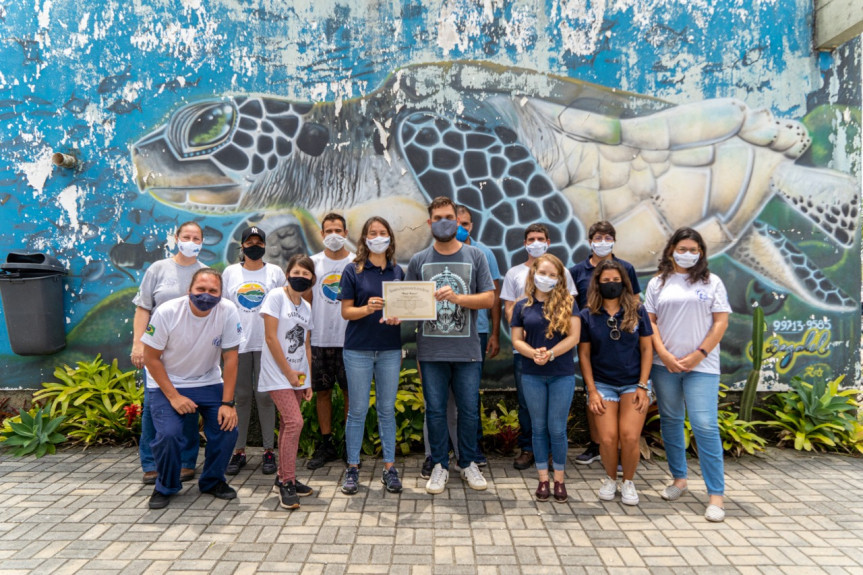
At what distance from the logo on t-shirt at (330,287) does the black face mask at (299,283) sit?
0.67 metres

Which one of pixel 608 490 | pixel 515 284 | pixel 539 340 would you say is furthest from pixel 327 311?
pixel 608 490

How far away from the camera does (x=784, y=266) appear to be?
19.4 feet

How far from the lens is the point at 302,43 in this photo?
5.98m

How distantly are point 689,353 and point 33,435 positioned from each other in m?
6.05

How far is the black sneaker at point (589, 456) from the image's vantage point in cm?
507

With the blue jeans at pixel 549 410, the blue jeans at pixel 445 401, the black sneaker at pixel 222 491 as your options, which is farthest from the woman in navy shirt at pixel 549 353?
the black sneaker at pixel 222 491

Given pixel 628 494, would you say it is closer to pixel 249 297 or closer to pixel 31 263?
pixel 249 297

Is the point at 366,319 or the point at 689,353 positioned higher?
the point at 366,319

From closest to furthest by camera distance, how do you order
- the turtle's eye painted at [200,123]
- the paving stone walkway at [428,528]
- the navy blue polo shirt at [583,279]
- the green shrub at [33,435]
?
the paving stone walkway at [428,528] < the navy blue polo shirt at [583,279] < the green shrub at [33,435] < the turtle's eye painted at [200,123]

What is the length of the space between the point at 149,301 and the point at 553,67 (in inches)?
184

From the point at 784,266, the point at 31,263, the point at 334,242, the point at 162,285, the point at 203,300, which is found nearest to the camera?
the point at 203,300

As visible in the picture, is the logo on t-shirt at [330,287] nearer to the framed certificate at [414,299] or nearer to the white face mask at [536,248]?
the framed certificate at [414,299]

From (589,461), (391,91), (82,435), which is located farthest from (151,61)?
(589,461)

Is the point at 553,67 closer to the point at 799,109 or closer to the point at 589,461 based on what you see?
the point at 799,109
